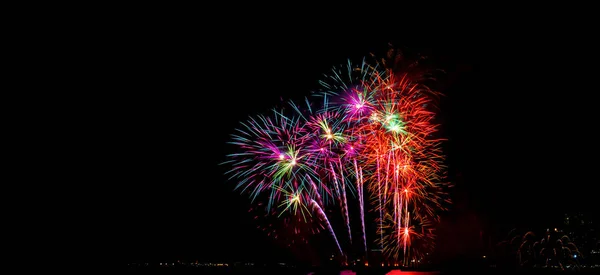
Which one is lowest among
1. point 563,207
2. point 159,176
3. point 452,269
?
point 452,269

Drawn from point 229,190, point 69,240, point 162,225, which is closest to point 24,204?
point 69,240

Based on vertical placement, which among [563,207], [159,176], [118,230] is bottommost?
[118,230]

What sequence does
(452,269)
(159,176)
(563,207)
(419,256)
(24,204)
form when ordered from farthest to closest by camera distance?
(159,176) → (563,207) → (419,256) → (24,204) → (452,269)

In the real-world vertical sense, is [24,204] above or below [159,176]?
below

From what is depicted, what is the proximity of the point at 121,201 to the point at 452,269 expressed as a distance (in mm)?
23918

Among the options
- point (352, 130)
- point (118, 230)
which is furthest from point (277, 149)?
point (118, 230)

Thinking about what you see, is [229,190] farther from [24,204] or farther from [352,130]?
[352,130]

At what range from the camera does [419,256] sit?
28172 millimetres

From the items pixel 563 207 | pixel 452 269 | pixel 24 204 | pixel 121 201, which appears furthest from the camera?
pixel 121 201

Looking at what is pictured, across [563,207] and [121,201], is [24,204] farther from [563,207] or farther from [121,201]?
[563,207]

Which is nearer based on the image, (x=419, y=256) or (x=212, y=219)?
(x=419, y=256)

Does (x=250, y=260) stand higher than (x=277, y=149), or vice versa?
(x=277, y=149)

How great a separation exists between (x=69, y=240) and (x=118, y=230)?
7639mm

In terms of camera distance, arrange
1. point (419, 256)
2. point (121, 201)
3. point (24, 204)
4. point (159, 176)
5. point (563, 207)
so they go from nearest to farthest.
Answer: point (24, 204) → point (419, 256) → point (563, 207) → point (121, 201) → point (159, 176)
